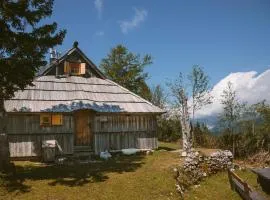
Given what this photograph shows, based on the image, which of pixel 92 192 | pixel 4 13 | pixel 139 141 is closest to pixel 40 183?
pixel 92 192

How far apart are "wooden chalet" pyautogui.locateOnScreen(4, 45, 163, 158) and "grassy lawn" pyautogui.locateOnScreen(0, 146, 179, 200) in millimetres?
2781

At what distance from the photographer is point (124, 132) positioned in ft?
78.6

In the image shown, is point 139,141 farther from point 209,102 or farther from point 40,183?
point 209,102

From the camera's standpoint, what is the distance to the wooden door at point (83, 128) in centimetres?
2286

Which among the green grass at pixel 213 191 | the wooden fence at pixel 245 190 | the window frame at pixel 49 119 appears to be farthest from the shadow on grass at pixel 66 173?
the wooden fence at pixel 245 190

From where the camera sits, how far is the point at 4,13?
14602mm

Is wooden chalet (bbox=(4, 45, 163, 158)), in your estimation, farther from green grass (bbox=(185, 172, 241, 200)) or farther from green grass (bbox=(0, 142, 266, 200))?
green grass (bbox=(185, 172, 241, 200))

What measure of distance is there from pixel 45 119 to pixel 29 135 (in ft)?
4.76

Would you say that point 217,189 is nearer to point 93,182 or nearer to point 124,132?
point 93,182

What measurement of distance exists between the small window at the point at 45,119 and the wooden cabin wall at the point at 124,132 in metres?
3.26

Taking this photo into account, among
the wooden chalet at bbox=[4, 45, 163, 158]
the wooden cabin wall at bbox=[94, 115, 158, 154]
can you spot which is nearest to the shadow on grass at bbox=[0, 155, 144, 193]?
the wooden chalet at bbox=[4, 45, 163, 158]

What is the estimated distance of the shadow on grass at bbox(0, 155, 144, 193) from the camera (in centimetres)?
1440

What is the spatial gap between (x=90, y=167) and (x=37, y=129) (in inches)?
205

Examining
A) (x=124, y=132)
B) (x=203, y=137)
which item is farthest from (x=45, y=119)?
(x=203, y=137)
